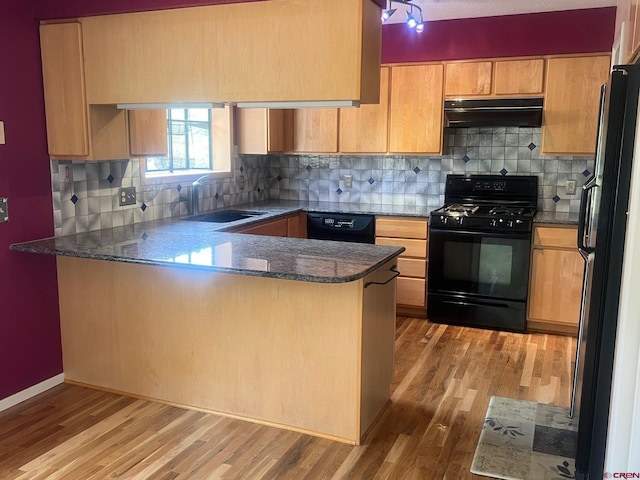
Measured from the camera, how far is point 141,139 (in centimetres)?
350

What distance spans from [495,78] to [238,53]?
2.53 metres

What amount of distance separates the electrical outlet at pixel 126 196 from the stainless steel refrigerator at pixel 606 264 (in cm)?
280

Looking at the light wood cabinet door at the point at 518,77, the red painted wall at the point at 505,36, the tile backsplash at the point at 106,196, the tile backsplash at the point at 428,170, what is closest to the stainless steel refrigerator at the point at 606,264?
the light wood cabinet door at the point at 518,77

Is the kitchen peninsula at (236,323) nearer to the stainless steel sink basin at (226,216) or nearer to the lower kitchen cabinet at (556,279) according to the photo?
the stainless steel sink basin at (226,216)

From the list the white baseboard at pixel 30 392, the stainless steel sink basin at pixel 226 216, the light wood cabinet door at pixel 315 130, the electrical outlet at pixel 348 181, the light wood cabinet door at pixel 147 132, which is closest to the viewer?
the white baseboard at pixel 30 392

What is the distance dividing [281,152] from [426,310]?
6.26 ft

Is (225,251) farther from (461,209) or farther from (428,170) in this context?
→ (428,170)

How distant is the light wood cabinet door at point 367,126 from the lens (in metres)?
4.92

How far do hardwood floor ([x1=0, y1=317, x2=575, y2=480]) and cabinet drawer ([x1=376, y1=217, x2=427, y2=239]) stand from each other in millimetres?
1342

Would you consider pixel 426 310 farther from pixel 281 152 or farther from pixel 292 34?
pixel 292 34

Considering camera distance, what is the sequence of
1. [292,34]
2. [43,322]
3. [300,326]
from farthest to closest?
1. [43,322]
2. [300,326]
3. [292,34]

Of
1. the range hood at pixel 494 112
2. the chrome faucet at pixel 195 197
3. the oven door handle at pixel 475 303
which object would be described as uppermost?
the range hood at pixel 494 112

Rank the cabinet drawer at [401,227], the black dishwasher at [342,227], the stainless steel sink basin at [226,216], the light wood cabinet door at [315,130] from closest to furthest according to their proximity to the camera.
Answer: the stainless steel sink basin at [226,216] → the cabinet drawer at [401,227] → the black dishwasher at [342,227] → the light wood cabinet door at [315,130]

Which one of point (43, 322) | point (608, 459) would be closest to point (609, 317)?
point (608, 459)
